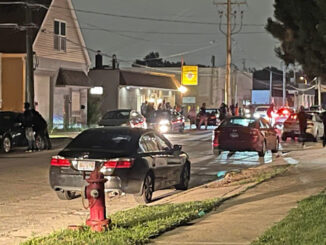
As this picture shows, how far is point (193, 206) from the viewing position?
1077 centimetres

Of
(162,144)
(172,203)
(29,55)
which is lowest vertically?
(172,203)

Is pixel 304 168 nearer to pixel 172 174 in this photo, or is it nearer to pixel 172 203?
pixel 172 174

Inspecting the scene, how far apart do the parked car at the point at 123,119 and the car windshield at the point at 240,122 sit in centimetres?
998

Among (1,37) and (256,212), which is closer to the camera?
(256,212)

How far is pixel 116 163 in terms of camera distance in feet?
37.1

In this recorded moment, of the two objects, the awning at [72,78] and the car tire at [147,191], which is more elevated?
the awning at [72,78]

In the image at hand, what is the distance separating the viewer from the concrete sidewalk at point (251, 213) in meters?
8.27

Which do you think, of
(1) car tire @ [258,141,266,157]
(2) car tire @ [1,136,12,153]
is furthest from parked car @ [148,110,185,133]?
(1) car tire @ [258,141,266,157]

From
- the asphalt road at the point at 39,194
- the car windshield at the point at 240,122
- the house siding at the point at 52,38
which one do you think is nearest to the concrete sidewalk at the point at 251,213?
the asphalt road at the point at 39,194

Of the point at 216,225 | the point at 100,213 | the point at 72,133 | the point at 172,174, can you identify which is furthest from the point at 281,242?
the point at 72,133

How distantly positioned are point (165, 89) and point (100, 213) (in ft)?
161

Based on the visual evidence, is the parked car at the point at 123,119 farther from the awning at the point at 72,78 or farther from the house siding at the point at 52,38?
the house siding at the point at 52,38

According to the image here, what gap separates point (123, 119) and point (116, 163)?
21349mm

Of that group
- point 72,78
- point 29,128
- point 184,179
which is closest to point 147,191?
point 184,179
